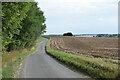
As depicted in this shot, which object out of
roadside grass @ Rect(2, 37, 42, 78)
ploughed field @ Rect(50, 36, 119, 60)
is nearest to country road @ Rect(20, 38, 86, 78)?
roadside grass @ Rect(2, 37, 42, 78)

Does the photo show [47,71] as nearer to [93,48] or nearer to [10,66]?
[10,66]

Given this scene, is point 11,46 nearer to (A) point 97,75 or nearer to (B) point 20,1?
(B) point 20,1

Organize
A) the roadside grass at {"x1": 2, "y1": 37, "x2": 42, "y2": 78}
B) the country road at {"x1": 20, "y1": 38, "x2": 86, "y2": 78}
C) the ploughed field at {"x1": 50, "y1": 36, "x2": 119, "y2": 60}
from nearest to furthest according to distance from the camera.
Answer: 1. the country road at {"x1": 20, "y1": 38, "x2": 86, "y2": 78}
2. the roadside grass at {"x1": 2, "y1": 37, "x2": 42, "y2": 78}
3. the ploughed field at {"x1": 50, "y1": 36, "x2": 119, "y2": 60}

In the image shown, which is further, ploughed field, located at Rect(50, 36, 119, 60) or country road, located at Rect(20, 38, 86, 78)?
ploughed field, located at Rect(50, 36, 119, 60)

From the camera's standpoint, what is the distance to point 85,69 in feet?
60.8

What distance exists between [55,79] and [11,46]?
2574 centimetres

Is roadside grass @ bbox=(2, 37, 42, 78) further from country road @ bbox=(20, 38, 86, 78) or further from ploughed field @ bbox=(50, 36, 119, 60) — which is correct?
ploughed field @ bbox=(50, 36, 119, 60)

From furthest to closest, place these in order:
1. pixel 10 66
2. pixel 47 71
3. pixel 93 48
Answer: pixel 93 48
pixel 10 66
pixel 47 71

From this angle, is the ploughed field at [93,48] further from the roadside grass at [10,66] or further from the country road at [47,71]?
the roadside grass at [10,66]

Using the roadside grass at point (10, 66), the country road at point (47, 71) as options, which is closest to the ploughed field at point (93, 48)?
the country road at point (47, 71)

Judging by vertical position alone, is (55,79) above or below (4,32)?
below

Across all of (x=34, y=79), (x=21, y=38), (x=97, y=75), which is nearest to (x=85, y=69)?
(x=97, y=75)

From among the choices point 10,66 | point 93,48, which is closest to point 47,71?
point 10,66

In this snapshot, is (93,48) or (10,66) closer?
(10,66)
